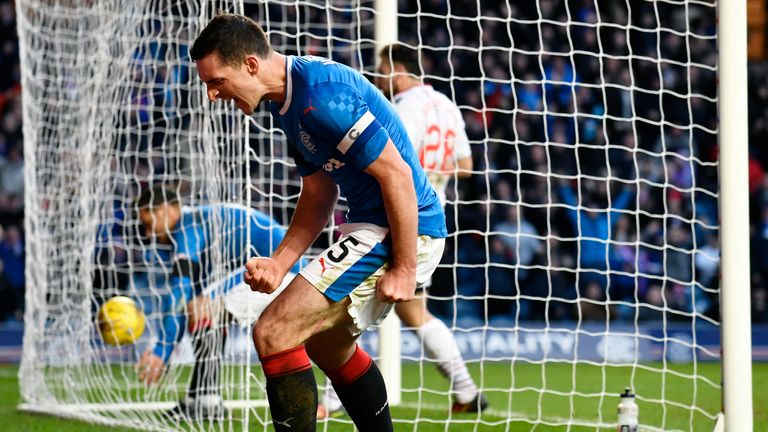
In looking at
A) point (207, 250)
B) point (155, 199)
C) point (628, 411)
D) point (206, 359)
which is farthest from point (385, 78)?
point (628, 411)

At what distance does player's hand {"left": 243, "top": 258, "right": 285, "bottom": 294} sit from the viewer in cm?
402

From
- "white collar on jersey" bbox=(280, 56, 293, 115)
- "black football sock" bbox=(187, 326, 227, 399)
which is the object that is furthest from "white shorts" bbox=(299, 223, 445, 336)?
"black football sock" bbox=(187, 326, 227, 399)

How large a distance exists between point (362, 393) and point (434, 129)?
2923 millimetres

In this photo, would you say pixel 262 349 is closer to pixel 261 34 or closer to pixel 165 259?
pixel 261 34

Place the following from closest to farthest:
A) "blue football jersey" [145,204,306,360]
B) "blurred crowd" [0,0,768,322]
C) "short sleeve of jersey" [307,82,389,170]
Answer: "short sleeve of jersey" [307,82,389,170], "blue football jersey" [145,204,306,360], "blurred crowd" [0,0,768,322]

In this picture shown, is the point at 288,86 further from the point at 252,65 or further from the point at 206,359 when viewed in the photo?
the point at 206,359

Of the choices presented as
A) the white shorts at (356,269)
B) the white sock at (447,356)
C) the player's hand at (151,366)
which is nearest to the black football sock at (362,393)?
the white shorts at (356,269)

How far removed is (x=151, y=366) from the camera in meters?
6.89

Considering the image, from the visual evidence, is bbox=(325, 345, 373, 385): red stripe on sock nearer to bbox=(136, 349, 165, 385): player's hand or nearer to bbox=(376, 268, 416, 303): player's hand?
bbox=(376, 268, 416, 303): player's hand

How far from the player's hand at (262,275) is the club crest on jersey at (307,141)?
Result: 438 mm

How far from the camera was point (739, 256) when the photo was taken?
5.39 m

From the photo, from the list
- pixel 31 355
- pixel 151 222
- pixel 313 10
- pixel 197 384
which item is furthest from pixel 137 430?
pixel 313 10

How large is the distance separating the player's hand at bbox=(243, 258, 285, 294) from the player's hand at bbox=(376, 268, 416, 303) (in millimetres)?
407

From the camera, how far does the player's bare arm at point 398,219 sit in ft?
12.3
